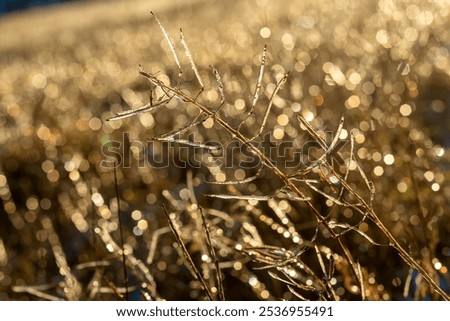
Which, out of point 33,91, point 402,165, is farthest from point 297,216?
point 33,91

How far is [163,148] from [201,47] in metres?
1.29

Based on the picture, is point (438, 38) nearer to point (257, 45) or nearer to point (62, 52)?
point (257, 45)

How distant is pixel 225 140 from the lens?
3242mm

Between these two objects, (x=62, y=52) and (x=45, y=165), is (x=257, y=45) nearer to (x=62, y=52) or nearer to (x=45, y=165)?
(x=45, y=165)

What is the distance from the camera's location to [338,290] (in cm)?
228

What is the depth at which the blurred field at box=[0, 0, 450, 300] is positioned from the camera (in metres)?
2.21

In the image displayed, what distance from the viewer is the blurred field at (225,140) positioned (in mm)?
2205

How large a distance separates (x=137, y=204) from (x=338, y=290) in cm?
138

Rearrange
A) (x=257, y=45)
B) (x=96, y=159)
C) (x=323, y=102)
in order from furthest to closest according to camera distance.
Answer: (x=257, y=45)
(x=96, y=159)
(x=323, y=102)

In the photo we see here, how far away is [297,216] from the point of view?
271 centimetres
